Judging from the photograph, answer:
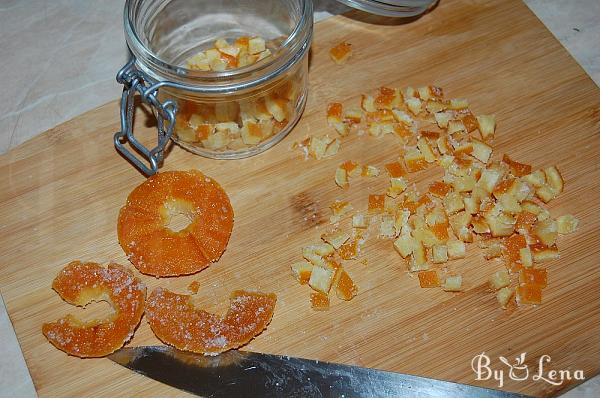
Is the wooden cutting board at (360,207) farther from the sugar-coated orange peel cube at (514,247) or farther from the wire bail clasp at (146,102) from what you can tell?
the wire bail clasp at (146,102)

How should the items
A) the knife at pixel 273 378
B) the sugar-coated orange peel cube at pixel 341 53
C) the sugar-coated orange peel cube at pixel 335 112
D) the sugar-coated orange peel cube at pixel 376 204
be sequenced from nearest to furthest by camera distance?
1. the knife at pixel 273 378
2. the sugar-coated orange peel cube at pixel 376 204
3. the sugar-coated orange peel cube at pixel 335 112
4. the sugar-coated orange peel cube at pixel 341 53

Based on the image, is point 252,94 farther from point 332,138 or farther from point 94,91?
point 94,91

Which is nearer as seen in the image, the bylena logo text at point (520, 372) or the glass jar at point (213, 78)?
the bylena logo text at point (520, 372)

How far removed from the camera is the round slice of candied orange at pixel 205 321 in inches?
56.9

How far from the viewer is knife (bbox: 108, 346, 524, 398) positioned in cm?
142

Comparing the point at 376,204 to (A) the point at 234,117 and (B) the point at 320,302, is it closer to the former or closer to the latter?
(B) the point at 320,302

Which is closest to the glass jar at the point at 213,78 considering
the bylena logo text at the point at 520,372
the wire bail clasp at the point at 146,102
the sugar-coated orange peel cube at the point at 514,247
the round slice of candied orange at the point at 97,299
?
the wire bail clasp at the point at 146,102

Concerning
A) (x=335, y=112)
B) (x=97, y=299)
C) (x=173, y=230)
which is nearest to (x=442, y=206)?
(x=335, y=112)

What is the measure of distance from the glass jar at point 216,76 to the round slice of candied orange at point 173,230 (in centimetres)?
7

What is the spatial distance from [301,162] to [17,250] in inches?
28.7

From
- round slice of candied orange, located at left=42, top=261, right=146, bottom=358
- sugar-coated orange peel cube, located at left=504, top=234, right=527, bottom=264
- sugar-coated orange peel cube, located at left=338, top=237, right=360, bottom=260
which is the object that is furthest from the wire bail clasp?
sugar-coated orange peel cube, located at left=504, top=234, right=527, bottom=264

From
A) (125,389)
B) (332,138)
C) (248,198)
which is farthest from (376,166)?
(125,389)

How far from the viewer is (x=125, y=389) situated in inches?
56.9

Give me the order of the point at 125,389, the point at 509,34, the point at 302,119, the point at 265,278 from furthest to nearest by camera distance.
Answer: the point at 509,34 < the point at 302,119 < the point at 265,278 < the point at 125,389
